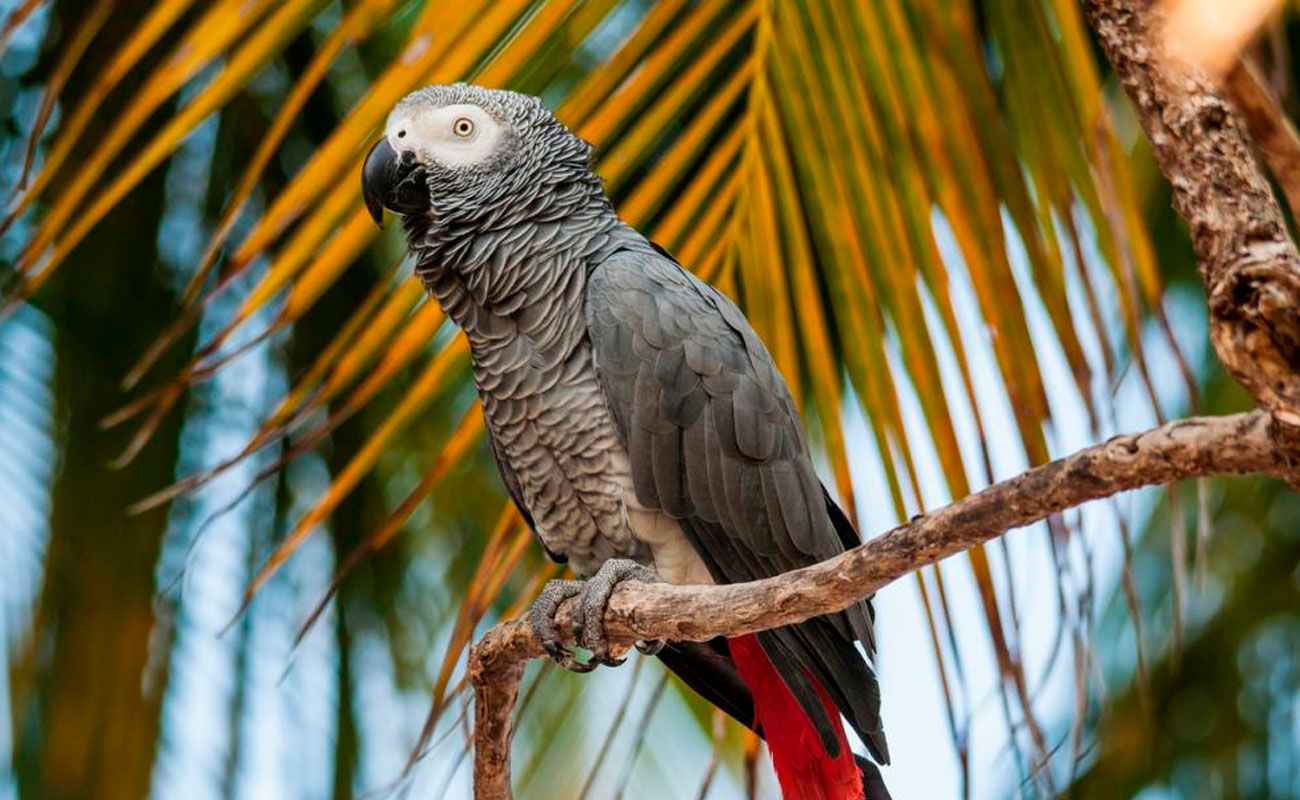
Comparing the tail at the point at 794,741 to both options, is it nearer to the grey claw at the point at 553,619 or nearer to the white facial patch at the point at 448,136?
the grey claw at the point at 553,619

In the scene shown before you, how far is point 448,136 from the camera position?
1.70 m

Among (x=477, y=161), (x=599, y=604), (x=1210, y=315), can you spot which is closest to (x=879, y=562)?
(x=1210, y=315)

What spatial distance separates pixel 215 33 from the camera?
1260 mm

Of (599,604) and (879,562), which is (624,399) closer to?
(599,604)

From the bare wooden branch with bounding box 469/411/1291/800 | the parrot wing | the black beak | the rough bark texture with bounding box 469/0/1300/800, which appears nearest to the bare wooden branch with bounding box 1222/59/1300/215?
the rough bark texture with bounding box 469/0/1300/800

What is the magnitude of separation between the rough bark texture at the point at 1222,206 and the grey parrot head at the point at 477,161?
0.88 meters

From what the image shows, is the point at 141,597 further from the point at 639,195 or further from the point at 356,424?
the point at 639,195

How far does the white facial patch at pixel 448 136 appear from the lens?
5.54 ft

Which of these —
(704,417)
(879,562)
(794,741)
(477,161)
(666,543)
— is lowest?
(794,741)

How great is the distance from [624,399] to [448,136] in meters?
0.40

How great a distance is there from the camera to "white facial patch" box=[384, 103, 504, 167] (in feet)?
5.54

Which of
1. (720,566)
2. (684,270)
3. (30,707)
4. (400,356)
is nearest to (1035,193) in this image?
(684,270)

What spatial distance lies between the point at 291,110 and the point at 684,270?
1.72 ft

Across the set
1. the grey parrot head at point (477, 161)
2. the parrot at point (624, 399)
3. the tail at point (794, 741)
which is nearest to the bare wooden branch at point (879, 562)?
the parrot at point (624, 399)
